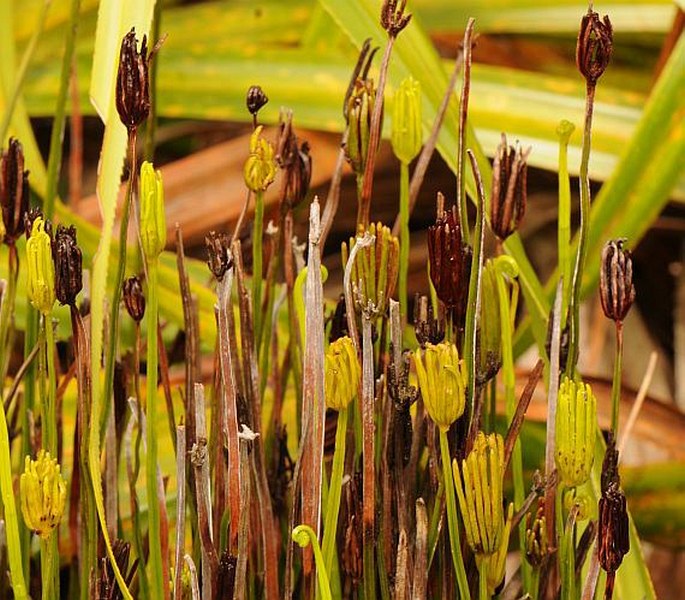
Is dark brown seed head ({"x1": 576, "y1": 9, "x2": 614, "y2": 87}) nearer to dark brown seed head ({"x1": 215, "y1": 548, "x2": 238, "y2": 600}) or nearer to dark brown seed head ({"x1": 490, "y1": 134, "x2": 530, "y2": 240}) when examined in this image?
dark brown seed head ({"x1": 490, "y1": 134, "x2": 530, "y2": 240})

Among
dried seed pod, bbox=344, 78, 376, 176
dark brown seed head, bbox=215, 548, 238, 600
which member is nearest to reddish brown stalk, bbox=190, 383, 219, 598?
dark brown seed head, bbox=215, 548, 238, 600

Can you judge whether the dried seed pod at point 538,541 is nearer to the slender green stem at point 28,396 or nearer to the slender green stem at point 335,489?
the slender green stem at point 335,489

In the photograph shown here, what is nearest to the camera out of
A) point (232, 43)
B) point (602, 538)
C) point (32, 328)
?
point (602, 538)

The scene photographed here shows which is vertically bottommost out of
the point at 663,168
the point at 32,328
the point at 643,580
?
the point at 643,580

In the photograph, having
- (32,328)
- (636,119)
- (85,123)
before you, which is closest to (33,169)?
(32,328)

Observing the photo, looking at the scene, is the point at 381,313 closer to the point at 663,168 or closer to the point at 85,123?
the point at 663,168

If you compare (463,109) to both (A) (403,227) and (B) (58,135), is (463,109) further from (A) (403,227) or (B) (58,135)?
(B) (58,135)
